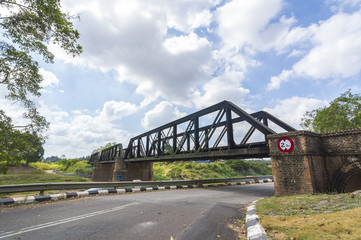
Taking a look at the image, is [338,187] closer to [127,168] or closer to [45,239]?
[45,239]

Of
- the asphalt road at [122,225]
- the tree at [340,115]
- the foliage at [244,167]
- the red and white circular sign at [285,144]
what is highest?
the tree at [340,115]

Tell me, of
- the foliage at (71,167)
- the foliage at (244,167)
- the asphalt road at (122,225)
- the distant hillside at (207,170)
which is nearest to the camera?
the asphalt road at (122,225)

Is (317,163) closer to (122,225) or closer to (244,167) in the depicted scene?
(122,225)

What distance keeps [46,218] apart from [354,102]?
4280 cm

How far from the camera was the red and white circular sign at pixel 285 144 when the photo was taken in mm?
10495

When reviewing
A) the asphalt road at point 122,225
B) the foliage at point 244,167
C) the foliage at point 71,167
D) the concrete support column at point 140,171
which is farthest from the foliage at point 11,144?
the foliage at point 71,167

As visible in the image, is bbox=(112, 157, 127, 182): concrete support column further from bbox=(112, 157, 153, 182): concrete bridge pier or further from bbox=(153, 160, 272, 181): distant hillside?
bbox=(153, 160, 272, 181): distant hillside

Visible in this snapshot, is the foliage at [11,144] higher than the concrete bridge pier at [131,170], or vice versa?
the foliage at [11,144]

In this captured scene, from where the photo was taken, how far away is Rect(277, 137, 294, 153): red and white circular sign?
1049 centimetres

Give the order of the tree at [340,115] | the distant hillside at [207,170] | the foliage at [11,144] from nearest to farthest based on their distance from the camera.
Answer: the foliage at [11,144], the tree at [340,115], the distant hillside at [207,170]

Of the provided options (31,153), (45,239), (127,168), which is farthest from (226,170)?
(45,239)

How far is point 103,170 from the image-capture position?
158 ft

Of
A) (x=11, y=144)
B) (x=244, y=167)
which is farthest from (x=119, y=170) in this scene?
(x=244, y=167)

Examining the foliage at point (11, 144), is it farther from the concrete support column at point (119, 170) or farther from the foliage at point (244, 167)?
the foliage at point (244, 167)
